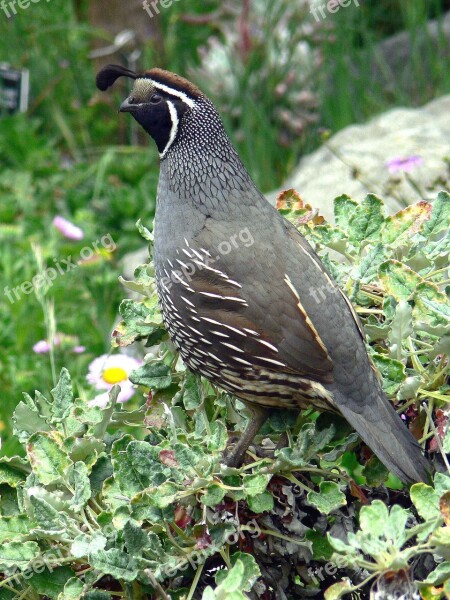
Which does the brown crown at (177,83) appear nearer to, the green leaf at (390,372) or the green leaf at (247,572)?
the green leaf at (390,372)

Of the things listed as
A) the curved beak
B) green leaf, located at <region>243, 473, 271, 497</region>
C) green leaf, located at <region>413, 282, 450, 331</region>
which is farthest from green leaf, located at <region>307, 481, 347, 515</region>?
the curved beak

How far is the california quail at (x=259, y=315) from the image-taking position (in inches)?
94.1

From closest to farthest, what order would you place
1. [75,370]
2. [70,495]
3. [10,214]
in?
[70,495] < [75,370] < [10,214]

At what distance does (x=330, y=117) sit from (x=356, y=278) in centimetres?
356

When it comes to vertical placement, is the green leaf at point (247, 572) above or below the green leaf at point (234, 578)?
below

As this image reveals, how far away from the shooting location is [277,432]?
2555mm

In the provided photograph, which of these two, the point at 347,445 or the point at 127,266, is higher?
the point at 347,445

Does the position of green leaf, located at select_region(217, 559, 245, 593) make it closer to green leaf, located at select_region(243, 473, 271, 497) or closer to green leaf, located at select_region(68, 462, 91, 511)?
green leaf, located at select_region(243, 473, 271, 497)

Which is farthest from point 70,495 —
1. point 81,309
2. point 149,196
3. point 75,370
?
point 149,196

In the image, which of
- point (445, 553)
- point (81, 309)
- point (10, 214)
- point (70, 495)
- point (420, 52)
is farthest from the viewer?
point (420, 52)

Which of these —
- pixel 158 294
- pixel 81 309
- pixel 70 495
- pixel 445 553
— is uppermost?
pixel 158 294

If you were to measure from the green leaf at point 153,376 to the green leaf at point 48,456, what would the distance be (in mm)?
283

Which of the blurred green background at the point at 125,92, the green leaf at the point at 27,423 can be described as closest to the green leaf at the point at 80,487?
the green leaf at the point at 27,423

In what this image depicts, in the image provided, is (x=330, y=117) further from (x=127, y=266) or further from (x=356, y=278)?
(x=356, y=278)
